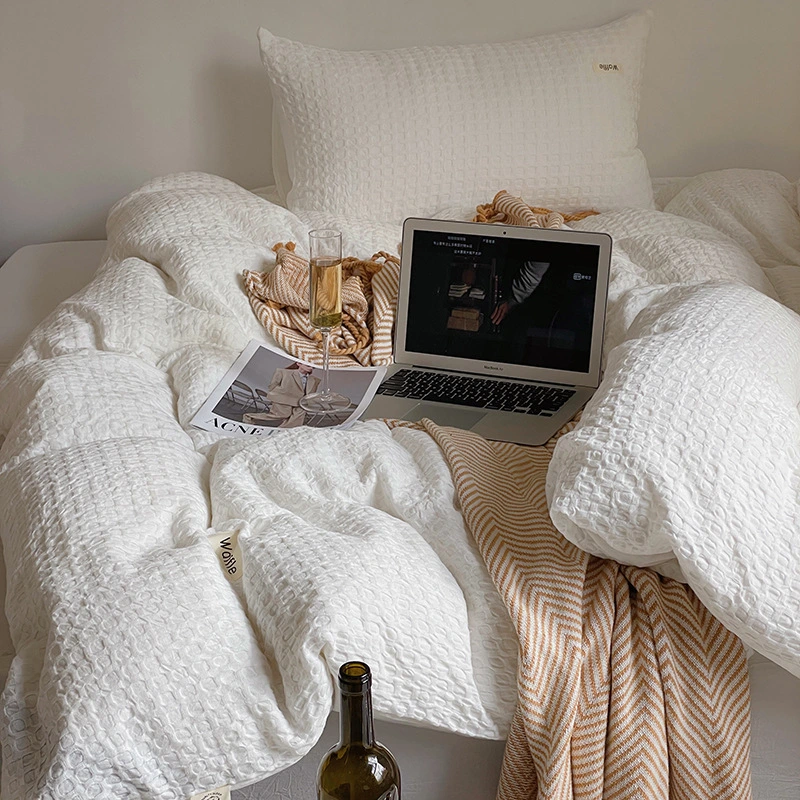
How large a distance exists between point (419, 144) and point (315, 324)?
0.70 m

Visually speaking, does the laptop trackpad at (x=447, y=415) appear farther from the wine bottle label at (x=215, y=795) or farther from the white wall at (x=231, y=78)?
the white wall at (x=231, y=78)

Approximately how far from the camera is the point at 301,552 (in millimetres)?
898

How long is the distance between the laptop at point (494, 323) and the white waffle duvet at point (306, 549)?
0.59 feet

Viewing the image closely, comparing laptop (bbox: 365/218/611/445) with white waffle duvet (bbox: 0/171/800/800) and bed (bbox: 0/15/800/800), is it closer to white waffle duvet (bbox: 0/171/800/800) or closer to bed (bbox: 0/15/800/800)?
bed (bbox: 0/15/800/800)

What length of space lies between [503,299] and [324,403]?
1.06 ft

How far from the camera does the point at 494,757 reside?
97 cm

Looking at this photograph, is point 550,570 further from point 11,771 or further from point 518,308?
point 518,308

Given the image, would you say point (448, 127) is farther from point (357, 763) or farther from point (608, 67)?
point (357, 763)

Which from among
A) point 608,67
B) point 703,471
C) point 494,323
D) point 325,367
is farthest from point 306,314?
point 608,67

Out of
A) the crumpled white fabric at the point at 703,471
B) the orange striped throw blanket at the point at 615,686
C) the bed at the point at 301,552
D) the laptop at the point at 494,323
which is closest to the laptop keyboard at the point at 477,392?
the laptop at the point at 494,323

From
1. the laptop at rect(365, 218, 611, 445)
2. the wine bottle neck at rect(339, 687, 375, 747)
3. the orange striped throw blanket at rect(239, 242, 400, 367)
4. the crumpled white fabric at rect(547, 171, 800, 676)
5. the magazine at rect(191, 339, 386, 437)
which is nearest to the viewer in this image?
the wine bottle neck at rect(339, 687, 375, 747)

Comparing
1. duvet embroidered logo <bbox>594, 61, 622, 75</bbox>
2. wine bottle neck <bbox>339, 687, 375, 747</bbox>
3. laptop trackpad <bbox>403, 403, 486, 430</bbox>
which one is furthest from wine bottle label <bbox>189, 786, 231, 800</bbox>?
duvet embroidered logo <bbox>594, 61, 622, 75</bbox>

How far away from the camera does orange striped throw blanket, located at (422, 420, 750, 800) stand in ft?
2.87

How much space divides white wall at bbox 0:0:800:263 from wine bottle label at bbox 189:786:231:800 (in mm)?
1755
